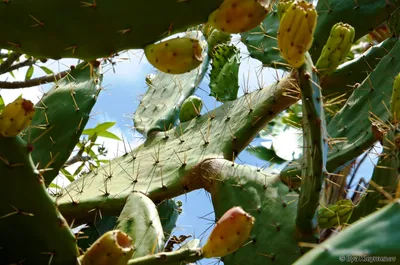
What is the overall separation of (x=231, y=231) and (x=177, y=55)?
14.1 inches

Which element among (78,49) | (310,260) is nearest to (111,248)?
(310,260)

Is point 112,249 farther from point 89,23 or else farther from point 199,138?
point 199,138

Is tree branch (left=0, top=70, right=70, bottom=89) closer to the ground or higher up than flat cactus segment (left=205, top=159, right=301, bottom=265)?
higher up

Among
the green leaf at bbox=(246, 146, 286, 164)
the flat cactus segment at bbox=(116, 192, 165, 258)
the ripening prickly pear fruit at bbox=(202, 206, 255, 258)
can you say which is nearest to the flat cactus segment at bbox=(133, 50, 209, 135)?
the flat cactus segment at bbox=(116, 192, 165, 258)

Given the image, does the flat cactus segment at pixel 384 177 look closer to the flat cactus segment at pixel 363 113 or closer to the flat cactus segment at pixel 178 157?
the flat cactus segment at pixel 363 113

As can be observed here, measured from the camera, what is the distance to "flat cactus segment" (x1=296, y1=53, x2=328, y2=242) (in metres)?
1.50

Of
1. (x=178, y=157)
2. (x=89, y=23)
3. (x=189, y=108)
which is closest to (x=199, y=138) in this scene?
(x=178, y=157)

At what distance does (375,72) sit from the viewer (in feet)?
7.28

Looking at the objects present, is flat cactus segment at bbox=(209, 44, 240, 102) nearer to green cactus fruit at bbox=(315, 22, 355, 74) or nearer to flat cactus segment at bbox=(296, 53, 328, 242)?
green cactus fruit at bbox=(315, 22, 355, 74)

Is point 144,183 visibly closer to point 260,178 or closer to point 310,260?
point 260,178

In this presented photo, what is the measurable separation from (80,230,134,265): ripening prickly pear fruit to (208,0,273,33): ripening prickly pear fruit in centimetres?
47

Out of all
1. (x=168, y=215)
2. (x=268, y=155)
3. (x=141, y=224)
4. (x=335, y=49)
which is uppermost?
(x=335, y=49)

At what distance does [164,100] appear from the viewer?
2.66 m

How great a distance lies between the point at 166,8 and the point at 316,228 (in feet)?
2.28
